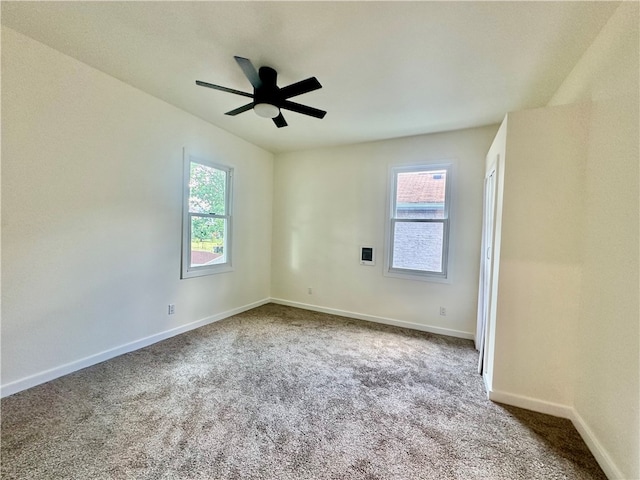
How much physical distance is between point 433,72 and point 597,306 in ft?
6.63

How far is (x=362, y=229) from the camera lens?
4074mm

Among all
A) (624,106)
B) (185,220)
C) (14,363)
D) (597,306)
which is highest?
(624,106)

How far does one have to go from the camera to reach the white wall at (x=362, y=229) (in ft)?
11.2

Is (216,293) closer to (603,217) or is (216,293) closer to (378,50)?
(378,50)

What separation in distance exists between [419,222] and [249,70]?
2.75 metres

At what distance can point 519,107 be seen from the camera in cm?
279

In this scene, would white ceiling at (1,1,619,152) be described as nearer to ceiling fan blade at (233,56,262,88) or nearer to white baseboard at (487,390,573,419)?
ceiling fan blade at (233,56,262,88)

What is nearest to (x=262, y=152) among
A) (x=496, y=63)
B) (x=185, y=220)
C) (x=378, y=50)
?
(x=185, y=220)

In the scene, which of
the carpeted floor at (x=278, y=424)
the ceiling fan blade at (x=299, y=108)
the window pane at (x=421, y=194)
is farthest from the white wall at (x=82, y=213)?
the window pane at (x=421, y=194)

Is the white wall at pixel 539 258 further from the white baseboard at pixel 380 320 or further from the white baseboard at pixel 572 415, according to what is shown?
the white baseboard at pixel 380 320

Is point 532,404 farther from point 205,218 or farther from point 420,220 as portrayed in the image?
point 205,218

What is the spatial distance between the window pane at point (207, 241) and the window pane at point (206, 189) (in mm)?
144

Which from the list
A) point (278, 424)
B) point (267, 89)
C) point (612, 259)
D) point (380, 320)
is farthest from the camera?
point (380, 320)

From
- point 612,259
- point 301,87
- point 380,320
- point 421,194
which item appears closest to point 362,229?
point 421,194
